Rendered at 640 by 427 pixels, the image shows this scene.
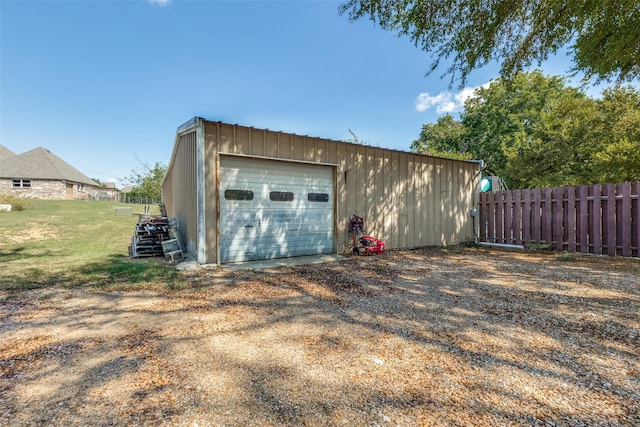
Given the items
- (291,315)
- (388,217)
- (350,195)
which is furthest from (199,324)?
(388,217)

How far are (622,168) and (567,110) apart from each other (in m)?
4.84

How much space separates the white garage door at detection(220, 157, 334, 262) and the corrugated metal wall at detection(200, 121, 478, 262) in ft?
0.89

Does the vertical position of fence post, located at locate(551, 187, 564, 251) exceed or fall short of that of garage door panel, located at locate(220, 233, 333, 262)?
it exceeds it

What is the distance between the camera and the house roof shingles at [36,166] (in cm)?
2627

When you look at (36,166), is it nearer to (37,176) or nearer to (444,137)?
(37,176)

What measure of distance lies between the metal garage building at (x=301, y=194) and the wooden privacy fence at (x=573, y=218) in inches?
49.0

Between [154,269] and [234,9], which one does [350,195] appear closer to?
[154,269]

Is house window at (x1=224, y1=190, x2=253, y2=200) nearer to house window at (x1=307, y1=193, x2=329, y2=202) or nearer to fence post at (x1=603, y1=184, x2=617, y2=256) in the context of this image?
house window at (x1=307, y1=193, x2=329, y2=202)

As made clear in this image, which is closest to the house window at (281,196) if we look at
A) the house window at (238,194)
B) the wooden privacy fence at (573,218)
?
the house window at (238,194)

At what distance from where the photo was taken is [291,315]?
3129mm

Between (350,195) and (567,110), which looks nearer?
(350,195)

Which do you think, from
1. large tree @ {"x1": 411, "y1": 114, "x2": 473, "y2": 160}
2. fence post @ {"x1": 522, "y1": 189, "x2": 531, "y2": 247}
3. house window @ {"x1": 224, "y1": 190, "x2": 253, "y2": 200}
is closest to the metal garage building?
house window @ {"x1": 224, "y1": 190, "x2": 253, "y2": 200}

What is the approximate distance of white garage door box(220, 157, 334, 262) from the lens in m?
6.03

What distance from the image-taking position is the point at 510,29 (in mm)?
5230
